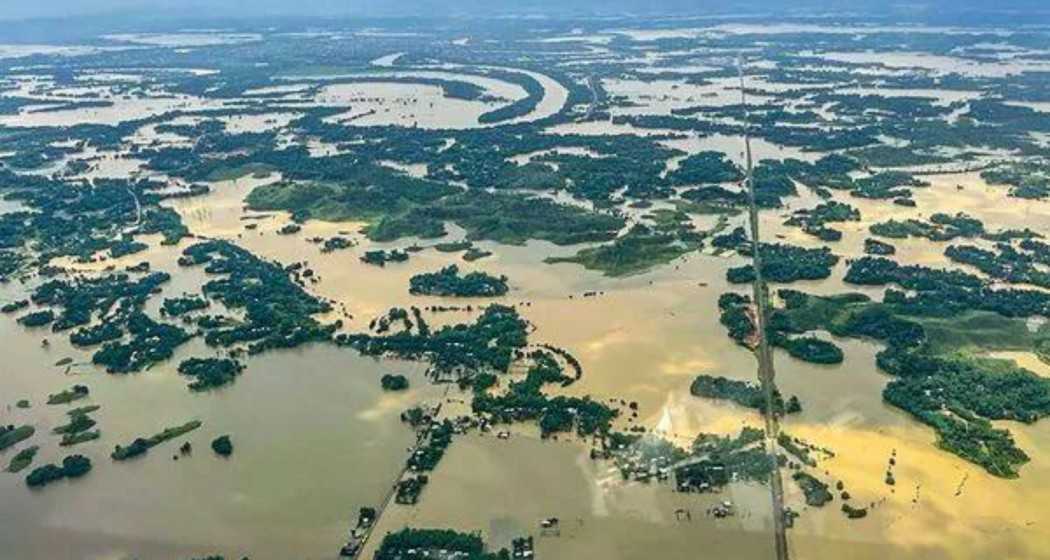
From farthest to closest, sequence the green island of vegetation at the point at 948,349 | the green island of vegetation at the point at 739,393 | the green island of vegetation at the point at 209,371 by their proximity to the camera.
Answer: the green island of vegetation at the point at 209,371 < the green island of vegetation at the point at 739,393 < the green island of vegetation at the point at 948,349

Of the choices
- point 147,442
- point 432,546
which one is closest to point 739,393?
point 432,546

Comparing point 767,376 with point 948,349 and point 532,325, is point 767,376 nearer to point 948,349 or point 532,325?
point 948,349

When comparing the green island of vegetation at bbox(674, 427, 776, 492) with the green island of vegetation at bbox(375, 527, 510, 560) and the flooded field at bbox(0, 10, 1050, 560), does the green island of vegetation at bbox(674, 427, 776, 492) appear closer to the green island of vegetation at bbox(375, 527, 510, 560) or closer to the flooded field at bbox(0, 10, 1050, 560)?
the flooded field at bbox(0, 10, 1050, 560)

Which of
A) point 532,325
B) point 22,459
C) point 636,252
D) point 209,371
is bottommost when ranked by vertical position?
point 22,459

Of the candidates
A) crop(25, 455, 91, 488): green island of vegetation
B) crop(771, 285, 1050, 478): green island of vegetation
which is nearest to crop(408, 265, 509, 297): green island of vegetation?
crop(771, 285, 1050, 478): green island of vegetation

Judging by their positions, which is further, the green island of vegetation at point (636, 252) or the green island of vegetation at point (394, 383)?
the green island of vegetation at point (636, 252)

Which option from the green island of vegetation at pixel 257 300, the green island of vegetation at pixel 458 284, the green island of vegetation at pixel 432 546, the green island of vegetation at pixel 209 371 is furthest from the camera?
the green island of vegetation at pixel 458 284

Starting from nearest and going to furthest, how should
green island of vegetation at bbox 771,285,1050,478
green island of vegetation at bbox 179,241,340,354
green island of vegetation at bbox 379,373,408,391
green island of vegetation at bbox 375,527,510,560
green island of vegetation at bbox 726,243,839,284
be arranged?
green island of vegetation at bbox 375,527,510,560
green island of vegetation at bbox 771,285,1050,478
green island of vegetation at bbox 379,373,408,391
green island of vegetation at bbox 179,241,340,354
green island of vegetation at bbox 726,243,839,284

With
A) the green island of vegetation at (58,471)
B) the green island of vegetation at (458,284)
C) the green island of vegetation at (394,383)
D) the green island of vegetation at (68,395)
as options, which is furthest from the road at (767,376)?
the green island of vegetation at (68,395)

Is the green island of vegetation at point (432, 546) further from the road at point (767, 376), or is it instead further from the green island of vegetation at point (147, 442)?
the green island of vegetation at point (147, 442)

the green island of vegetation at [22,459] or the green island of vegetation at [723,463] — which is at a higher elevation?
the green island of vegetation at [723,463]

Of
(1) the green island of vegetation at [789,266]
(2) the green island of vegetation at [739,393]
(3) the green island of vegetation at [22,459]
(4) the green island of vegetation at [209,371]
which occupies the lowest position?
(3) the green island of vegetation at [22,459]

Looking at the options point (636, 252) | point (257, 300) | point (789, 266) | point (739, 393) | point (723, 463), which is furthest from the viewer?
point (636, 252)
